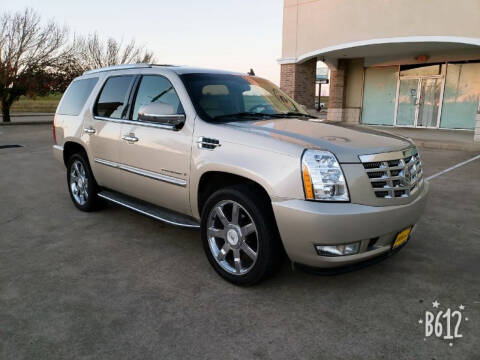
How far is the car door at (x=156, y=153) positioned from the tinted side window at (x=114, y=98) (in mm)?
212

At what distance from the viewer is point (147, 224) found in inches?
188

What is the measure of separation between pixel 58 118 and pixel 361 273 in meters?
4.53

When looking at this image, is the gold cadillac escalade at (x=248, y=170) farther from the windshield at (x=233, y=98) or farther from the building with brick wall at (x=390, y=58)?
the building with brick wall at (x=390, y=58)

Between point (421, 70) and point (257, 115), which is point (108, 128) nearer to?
point (257, 115)

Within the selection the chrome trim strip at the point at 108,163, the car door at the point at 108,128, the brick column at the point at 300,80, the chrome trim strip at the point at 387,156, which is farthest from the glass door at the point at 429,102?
the chrome trim strip at the point at 108,163

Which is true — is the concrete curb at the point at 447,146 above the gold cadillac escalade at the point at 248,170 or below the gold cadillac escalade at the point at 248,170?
below

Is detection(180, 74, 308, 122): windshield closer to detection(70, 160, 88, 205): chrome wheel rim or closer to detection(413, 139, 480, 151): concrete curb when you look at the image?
detection(70, 160, 88, 205): chrome wheel rim

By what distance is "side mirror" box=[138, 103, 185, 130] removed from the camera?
3.44 metres

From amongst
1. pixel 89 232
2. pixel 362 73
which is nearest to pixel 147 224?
pixel 89 232

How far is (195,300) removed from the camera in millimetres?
2998

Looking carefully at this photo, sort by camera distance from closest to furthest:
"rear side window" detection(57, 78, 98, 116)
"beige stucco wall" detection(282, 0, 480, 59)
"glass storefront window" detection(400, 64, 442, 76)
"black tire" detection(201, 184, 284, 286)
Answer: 1. "black tire" detection(201, 184, 284, 286)
2. "rear side window" detection(57, 78, 98, 116)
3. "beige stucco wall" detection(282, 0, 480, 59)
4. "glass storefront window" detection(400, 64, 442, 76)

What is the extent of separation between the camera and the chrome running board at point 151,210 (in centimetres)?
361

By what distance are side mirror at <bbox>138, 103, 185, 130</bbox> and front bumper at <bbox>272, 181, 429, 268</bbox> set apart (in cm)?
132

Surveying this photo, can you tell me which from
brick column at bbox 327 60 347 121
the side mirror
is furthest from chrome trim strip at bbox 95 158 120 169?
brick column at bbox 327 60 347 121
